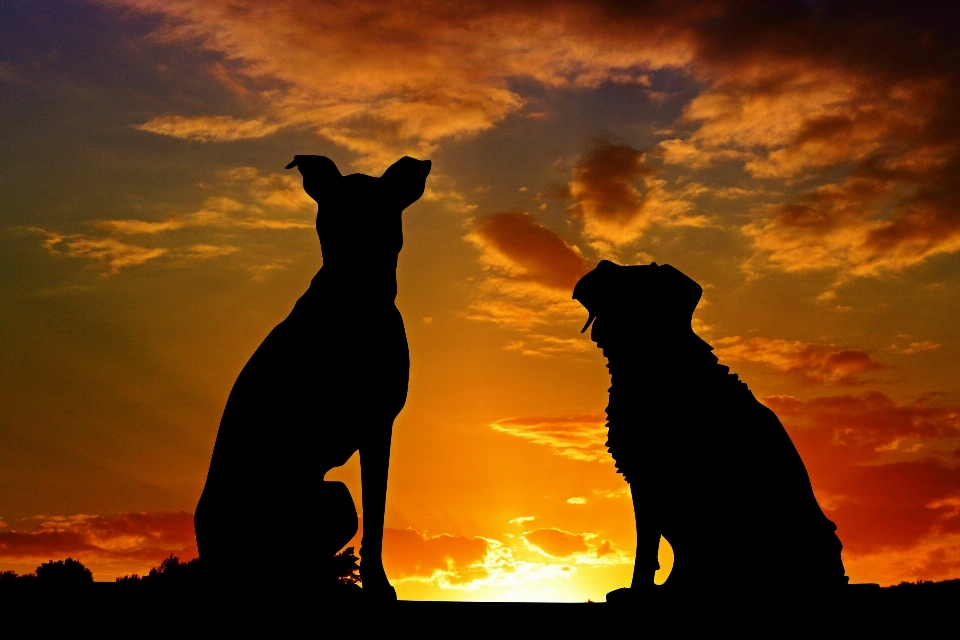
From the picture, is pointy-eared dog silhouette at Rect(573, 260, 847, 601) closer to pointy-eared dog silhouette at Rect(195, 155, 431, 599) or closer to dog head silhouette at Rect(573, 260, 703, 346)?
dog head silhouette at Rect(573, 260, 703, 346)

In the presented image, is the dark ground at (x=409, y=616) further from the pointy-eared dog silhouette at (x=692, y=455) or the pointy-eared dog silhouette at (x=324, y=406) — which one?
the pointy-eared dog silhouette at (x=692, y=455)

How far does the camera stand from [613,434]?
8.02m

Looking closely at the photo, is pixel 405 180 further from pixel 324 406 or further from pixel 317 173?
pixel 324 406

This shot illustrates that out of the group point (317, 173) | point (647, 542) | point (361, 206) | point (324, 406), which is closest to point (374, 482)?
point (324, 406)

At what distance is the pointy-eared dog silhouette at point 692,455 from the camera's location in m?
7.08

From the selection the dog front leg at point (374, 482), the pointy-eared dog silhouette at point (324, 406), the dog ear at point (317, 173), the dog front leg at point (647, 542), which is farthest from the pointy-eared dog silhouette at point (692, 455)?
the dog ear at point (317, 173)

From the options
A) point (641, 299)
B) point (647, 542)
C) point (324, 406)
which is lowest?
point (647, 542)

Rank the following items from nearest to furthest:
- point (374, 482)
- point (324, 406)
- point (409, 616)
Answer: point (409, 616) < point (324, 406) < point (374, 482)

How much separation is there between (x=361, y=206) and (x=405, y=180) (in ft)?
1.36

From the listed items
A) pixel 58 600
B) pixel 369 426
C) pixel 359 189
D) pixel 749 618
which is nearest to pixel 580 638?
pixel 749 618

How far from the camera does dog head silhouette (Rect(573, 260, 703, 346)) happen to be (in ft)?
25.3

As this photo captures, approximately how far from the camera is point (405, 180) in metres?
7.39

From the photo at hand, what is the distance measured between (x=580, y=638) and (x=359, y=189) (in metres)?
3.73

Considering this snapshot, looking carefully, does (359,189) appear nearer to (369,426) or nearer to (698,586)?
(369,426)
